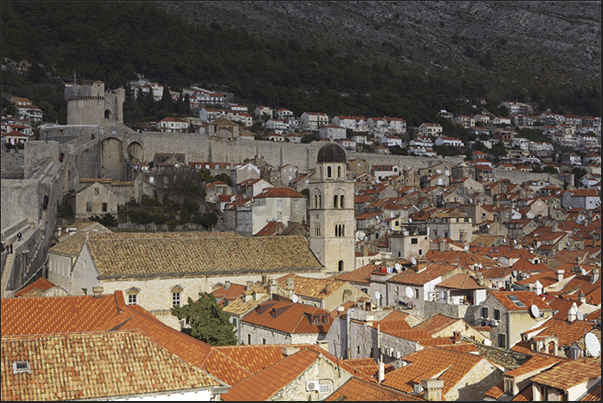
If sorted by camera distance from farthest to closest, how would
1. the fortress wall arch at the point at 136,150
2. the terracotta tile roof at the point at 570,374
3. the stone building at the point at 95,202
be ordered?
1. the fortress wall arch at the point at 136,150
2. the stone building at the point at 95,202
3. the terracotta tile roof at the point at 570,374

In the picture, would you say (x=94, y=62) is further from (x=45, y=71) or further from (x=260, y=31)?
(x=260, y=31)

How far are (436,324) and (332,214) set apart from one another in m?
14.2

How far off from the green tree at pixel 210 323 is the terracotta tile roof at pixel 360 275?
23.6 feet

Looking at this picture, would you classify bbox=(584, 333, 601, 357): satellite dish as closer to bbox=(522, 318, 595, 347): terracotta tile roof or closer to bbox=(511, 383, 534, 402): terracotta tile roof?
bbox=(511, 383, 534, 402): terracotta tile roof

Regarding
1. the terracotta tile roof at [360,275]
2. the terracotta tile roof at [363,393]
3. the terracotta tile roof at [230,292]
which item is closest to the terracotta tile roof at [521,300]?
the terracotta tile roof at [360,275]

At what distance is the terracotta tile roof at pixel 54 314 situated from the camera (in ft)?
53.5

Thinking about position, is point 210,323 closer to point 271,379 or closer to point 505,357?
point 505,357

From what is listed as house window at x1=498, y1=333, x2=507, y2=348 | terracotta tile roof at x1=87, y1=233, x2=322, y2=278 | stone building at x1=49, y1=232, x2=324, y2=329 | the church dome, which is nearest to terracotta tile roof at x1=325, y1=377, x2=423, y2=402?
house window at x1=498, y1=333, x2=507, y2=348

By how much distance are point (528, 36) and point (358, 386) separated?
199728mm

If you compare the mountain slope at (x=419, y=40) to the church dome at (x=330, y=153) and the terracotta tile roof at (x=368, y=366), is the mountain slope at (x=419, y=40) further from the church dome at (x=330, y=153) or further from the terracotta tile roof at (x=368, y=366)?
the terracotta tile roof at (x=368, y=366)

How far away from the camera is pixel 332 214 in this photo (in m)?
33.2

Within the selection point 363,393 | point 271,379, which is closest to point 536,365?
point 363,393

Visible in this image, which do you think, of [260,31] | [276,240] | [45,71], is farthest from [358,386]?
[260,31]

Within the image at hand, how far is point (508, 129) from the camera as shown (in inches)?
4916
